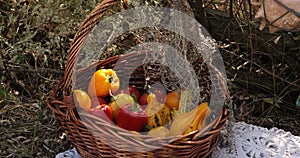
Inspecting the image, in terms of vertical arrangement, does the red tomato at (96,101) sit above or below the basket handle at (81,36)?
below

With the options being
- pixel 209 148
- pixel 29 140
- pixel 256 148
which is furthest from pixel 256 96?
pixel 29 140

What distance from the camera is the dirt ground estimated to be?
1.89 meters

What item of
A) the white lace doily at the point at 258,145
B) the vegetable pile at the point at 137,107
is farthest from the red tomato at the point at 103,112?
the white lace doily at the point at 258,145

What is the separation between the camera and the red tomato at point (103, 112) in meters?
1.36

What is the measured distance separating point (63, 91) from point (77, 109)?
0.14 meters

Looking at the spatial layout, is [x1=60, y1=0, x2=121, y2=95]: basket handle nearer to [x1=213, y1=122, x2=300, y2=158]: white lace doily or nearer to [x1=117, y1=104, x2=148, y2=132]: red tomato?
[x1=117, y1=104, x2=148, y2=132]: red tomato

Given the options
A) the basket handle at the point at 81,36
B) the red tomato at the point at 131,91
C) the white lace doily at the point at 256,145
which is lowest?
the white lace doily at the point at 256,145

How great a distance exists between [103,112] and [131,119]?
0.08 m

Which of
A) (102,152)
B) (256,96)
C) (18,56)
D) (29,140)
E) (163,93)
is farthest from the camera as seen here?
(256,96)

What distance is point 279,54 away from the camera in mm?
2119

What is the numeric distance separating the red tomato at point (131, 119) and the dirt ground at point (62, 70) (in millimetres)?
517

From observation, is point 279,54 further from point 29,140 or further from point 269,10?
point 269,10

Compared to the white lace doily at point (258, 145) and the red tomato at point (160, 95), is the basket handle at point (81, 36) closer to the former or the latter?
the red tomato at point (160, 95)

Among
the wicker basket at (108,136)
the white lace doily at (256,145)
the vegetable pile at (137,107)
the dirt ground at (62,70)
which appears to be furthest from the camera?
the dirt ground at (62,70)
